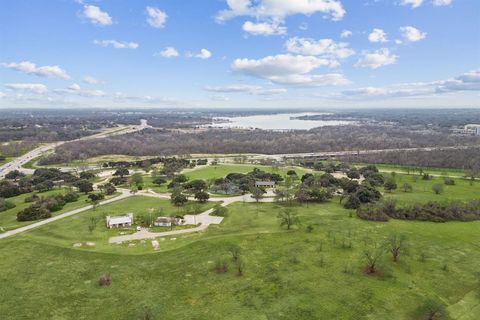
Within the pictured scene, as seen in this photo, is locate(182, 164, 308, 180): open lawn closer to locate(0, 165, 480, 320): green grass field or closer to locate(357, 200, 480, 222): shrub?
locate(0, 165, 480, 320): green grass field

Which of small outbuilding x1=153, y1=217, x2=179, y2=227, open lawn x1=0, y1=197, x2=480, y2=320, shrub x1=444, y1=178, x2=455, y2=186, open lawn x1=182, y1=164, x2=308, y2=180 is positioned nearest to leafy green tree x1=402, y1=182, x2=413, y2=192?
shrub x1=444, y1=178, x2=455, y2=186

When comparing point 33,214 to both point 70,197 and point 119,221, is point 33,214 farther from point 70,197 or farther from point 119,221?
point 119,221

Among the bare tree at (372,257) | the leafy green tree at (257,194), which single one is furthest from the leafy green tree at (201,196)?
the bare tree at (372,257)

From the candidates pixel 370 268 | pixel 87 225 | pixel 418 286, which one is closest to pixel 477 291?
pixel 418 286

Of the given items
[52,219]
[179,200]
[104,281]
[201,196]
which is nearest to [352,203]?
[201,196]

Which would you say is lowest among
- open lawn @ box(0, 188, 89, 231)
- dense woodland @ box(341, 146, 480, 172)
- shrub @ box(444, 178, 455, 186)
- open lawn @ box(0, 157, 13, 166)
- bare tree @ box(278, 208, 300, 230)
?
open lawn @ box(0, 157, 13, 166)

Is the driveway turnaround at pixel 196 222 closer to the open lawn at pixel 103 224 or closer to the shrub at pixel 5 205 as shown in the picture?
the open lawn at pixel 103 224

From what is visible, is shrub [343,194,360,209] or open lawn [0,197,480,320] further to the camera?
shrub [343,194,360,209]
